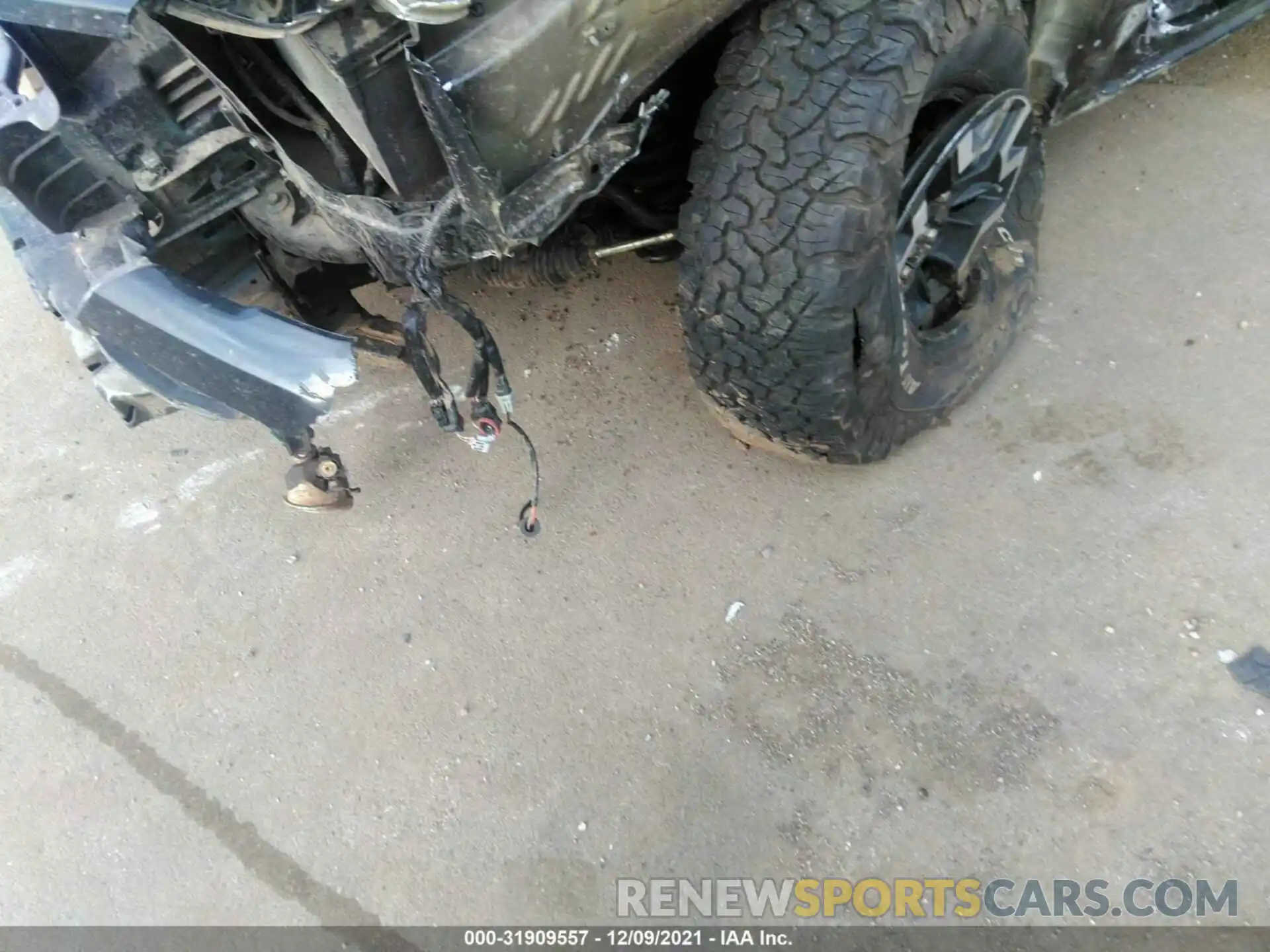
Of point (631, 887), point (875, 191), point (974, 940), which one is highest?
point (875, 191)

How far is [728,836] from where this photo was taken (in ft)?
5.93

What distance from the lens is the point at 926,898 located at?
1.69m

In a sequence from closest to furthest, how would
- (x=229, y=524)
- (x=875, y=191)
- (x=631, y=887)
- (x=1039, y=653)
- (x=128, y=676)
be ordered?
(x=875, y=191)
(x=631, y=887)
(x=1039, y=653)
(x=128, y=676)
(x=229, y=524)

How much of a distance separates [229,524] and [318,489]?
1.20ft

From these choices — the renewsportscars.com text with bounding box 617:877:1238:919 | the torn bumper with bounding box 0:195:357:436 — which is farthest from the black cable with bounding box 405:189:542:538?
the renewsportscars.com text with bounding box 617:877:1238:919

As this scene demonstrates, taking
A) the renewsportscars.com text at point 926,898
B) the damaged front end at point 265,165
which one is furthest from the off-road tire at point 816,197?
the renewsportscars.com text at point 926,898

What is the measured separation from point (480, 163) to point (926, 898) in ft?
5.24

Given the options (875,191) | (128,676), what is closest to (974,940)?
(875,191)

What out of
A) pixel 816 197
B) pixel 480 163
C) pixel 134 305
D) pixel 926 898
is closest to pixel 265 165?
pixel 134 305

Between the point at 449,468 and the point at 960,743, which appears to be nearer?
the point at 960,743

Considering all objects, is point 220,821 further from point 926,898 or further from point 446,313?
point 926,898

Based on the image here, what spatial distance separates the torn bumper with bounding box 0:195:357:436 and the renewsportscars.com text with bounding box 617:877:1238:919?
3.84ft

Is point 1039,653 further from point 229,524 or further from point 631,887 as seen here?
point 229,524

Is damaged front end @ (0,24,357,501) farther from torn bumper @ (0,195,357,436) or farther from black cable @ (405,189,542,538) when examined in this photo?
black cable @ (405,189,542,538)
